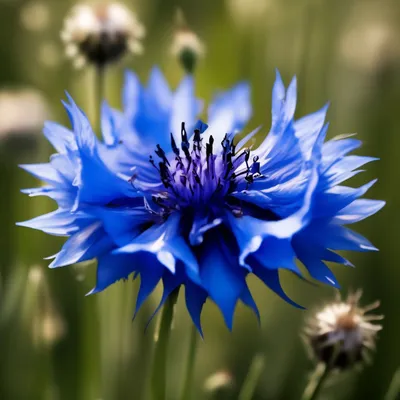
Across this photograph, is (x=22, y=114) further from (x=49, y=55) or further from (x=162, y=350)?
(x=162, y=350)

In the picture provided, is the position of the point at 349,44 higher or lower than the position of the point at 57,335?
higher

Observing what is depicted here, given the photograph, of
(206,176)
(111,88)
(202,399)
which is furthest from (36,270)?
(111,88)

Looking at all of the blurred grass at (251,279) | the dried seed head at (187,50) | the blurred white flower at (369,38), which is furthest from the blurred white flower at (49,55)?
the blurred white flower at (369,38)

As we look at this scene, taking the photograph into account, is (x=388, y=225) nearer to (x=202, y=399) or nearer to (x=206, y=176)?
(x=202, y=399)

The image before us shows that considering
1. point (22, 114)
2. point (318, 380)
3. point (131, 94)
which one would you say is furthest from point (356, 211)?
point (22, 114)

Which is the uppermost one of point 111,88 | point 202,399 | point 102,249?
point 111,88

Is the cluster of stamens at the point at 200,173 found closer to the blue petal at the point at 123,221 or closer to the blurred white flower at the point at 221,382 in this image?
the blue petal at the point at 123,221
